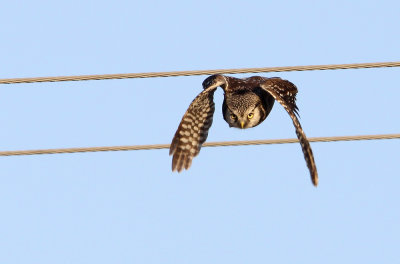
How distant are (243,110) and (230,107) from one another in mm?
260

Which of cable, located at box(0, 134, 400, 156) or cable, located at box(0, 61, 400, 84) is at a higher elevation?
cable, located at box(0, 61, 400, 84)

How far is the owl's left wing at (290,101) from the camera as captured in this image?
34.8 ft

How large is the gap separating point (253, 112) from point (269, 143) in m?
2.18

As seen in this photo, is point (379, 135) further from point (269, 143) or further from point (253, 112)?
point (253, 112)

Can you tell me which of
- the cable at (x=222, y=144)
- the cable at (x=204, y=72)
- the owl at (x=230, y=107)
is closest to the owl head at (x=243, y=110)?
the owl at (x=230, y=107)

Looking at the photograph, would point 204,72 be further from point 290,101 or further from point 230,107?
point 230,107

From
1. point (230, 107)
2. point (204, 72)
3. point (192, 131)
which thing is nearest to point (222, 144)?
point (204, 72)

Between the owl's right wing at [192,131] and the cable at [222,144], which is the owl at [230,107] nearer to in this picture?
the owl's right wing at [192,131]

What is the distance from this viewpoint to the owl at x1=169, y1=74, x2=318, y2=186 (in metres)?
12.3

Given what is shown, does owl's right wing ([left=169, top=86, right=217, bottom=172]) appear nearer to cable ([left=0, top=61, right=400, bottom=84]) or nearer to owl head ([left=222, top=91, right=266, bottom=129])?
owl head ([left=222, top=91, right=266, bottom=129])

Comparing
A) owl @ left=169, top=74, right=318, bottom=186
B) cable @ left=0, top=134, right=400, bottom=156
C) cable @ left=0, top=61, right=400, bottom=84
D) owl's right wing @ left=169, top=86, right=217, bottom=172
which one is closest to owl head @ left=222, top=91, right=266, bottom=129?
owl @ left=169, top=74, right=318, bottom=186

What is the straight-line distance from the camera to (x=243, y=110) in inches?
513

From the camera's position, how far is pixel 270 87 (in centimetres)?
1250

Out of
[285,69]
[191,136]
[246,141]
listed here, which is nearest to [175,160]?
[191,136]
